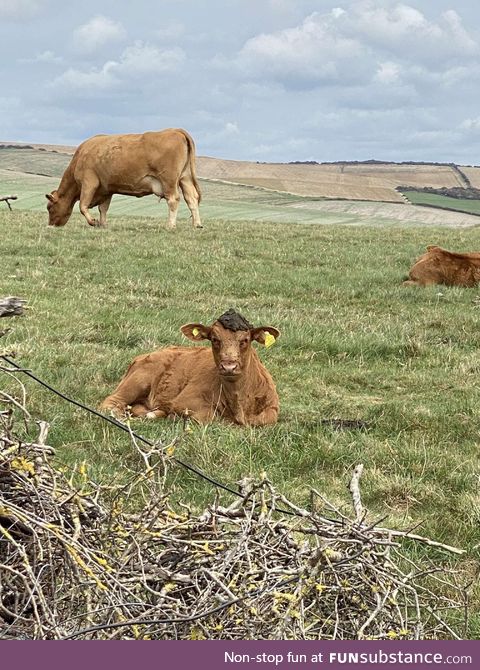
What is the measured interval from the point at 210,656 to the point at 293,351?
7448 mm

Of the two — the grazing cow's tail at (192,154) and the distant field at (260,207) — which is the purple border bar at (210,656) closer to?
the grazing cow's tail at (192,154)

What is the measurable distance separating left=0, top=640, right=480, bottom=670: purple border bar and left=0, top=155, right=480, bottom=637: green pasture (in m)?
1.21

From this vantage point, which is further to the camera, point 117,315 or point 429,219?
point 429,219

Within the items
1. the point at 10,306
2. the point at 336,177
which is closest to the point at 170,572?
the point at 10,306

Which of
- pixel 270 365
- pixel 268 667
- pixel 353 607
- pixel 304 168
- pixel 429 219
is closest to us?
pixel 268 667

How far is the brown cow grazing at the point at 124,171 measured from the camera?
74.4ft

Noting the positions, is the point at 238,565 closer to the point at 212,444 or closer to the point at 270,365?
the point at 212,444

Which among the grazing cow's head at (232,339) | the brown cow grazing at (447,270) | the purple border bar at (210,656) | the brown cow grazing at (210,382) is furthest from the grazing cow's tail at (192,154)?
the purple border bar at (210,656)

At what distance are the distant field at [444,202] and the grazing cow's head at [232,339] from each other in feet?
178

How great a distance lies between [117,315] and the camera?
11.6 metres

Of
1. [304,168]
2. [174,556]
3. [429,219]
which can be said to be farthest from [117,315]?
[304,168]

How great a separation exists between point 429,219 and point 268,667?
171ft

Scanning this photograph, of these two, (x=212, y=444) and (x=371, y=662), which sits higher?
(x=371, y=662)

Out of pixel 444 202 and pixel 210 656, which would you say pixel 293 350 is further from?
pixel 444 202
